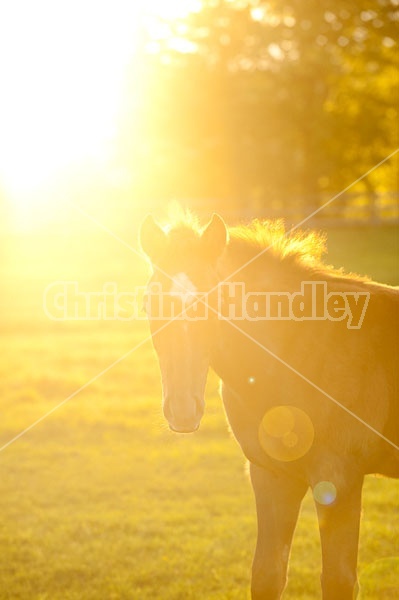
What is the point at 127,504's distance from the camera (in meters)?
7.45

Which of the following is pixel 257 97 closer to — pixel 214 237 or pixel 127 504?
pixel 127 504

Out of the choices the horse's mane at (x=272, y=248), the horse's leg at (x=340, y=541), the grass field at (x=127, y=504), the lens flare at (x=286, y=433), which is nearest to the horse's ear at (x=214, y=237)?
the horse's mane at (x=272, y=248)

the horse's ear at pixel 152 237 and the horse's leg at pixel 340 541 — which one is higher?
A: the horse's ear at pixel 152 237

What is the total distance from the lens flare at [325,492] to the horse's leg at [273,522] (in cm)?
29

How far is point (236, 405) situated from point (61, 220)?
34928 millimetres

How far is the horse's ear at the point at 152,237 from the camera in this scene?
405cm

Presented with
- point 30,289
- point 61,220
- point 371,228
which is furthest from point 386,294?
point 61,220

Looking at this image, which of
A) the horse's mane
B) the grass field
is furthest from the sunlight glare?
the horse's mane

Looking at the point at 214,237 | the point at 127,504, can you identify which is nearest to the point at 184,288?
the point at 214,237

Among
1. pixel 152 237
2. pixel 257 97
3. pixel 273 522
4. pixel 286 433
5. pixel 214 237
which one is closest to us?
pixel 214 237

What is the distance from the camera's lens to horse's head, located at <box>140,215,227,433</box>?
360 cm

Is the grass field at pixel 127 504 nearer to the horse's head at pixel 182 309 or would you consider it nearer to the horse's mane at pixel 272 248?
the horse's head at pixel 182 309

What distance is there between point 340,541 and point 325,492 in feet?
0.96

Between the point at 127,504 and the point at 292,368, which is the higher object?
the point at 292,368
